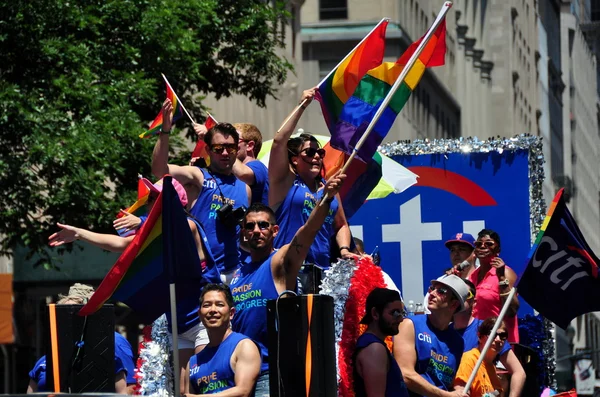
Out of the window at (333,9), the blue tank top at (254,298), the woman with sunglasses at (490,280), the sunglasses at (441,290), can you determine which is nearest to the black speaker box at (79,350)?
the blue tank top at (254,298)

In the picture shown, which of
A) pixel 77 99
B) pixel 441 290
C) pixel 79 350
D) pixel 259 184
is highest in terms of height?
pixel 77 99

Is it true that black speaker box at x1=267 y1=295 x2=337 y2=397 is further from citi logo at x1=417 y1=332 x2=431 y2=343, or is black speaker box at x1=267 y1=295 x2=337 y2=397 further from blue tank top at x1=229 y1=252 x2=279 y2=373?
citi logo at x1=417 y1=332 x2=431 y2=343

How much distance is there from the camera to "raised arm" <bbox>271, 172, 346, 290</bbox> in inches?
373

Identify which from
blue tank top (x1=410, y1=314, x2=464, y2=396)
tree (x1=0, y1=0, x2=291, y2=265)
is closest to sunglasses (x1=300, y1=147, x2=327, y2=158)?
blue tank top (x1=410, y1=314, x2=464, y2=396)

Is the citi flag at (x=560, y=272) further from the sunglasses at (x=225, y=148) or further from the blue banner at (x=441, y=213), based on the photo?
the blue banner at (x=441, y=213)

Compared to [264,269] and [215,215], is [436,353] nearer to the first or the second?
[264,269]

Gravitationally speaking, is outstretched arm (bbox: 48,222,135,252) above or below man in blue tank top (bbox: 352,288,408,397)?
above

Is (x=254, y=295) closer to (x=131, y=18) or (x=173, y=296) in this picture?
(x=173, y=296)

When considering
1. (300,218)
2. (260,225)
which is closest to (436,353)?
(300,218)

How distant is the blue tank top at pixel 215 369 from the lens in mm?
9305

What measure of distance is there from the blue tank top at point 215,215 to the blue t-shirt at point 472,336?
1.90 metres

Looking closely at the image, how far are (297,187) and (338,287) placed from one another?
1.09 meters

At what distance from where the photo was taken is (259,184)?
37.1 ft

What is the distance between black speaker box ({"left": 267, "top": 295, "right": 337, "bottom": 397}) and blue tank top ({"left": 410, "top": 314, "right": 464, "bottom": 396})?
1854 millimetres
